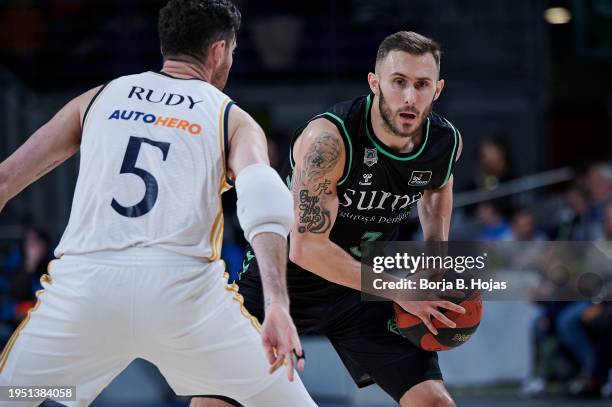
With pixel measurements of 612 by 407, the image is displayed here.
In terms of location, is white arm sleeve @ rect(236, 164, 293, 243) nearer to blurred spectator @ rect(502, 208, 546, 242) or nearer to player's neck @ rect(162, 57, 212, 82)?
player's neck @ rect(162, 57, 212, 82)

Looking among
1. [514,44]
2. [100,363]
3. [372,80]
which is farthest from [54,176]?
[100,363]

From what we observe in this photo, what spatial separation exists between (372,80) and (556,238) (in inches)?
200

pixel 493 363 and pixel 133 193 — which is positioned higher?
pixel 133 193

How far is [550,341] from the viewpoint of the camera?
9031 millimetres

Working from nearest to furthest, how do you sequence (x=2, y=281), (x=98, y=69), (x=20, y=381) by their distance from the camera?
(x=20, y=381)
(x=2, y=281)
(x=98, y=69)

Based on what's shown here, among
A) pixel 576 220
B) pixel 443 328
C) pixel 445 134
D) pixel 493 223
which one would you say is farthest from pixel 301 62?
pixel 443 328

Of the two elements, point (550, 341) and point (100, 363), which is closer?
point (100, 363)

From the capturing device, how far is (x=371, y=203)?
477 centimetres

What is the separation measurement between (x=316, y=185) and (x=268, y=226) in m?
1.17

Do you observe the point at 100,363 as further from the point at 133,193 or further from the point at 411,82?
the point at 411,82

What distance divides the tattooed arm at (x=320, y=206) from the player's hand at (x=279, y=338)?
4.34ft

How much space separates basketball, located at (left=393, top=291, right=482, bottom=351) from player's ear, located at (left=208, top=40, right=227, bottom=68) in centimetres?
147

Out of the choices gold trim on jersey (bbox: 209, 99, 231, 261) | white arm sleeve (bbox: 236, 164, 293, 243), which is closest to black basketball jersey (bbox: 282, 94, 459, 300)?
gold trim on jersey (bbox: 209, 99, 231, 261)

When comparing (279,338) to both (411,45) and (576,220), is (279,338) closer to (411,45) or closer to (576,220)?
(411,45)
